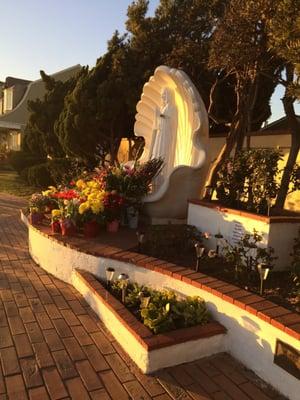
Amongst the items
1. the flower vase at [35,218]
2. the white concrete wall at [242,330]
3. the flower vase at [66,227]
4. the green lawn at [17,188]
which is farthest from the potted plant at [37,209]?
the green lawn at [17,188]

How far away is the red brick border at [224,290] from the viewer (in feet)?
9.31

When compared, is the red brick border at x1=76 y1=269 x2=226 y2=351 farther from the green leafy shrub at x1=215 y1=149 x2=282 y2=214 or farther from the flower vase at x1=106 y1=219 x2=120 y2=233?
the flower vase at x1=106 y1=219 x2=120 y2=233

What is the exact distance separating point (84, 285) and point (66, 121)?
8.45 meters

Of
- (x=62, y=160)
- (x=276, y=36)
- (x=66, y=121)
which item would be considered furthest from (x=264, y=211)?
(x=62, y=160)

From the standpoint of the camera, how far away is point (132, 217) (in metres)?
Result: 6.29

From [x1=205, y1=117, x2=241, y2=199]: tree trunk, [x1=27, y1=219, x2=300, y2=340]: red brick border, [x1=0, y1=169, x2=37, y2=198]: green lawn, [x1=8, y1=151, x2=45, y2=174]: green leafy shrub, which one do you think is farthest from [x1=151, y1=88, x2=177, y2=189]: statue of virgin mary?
[x1=8, y1=151, x2=45, y2=174]: green leafy shrub

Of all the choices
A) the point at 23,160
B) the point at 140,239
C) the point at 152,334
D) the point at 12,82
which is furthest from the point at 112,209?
the point at 12,82

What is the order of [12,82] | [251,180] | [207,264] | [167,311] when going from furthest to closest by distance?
1. [12,82]
2. [251,180]
3. [207,264]
4. [167,311]

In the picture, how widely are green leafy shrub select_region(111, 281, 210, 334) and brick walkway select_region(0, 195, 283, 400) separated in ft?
1.07

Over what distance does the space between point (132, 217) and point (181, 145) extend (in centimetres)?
183

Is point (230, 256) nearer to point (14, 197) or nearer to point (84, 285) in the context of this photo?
point (84, 285)

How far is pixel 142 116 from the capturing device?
8273mm

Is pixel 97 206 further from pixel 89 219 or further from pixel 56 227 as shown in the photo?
pixel 56 227

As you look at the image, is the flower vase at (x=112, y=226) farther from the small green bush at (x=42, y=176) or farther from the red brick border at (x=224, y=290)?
the small green bush at (x=42, y=176)
